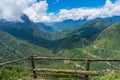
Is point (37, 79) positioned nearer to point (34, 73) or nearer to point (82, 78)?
point (34, 73)

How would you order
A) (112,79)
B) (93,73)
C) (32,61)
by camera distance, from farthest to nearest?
(32,61) < (112,79) < (93,73)

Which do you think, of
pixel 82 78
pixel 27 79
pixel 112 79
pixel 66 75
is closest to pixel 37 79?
pixel 27 79

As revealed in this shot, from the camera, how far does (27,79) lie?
20.0 meters

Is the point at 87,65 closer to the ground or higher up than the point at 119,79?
higher up

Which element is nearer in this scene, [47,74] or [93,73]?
[93,73]

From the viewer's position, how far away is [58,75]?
63.5 ft

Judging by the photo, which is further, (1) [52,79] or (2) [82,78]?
(1) [52,79]

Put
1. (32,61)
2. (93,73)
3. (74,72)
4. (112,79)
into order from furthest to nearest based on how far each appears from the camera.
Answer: (32,61)
(112,79)
(74,72)
(93,73)

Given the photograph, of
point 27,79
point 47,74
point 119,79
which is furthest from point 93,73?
point 27,79

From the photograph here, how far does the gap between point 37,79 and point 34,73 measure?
1.41m

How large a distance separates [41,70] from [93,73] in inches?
194

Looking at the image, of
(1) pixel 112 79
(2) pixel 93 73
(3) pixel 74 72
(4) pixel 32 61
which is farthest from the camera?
(4) pixel 32 61

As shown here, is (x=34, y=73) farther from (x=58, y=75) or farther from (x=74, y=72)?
(x=74, y=72)

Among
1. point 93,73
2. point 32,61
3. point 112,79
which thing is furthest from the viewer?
point 32,61
